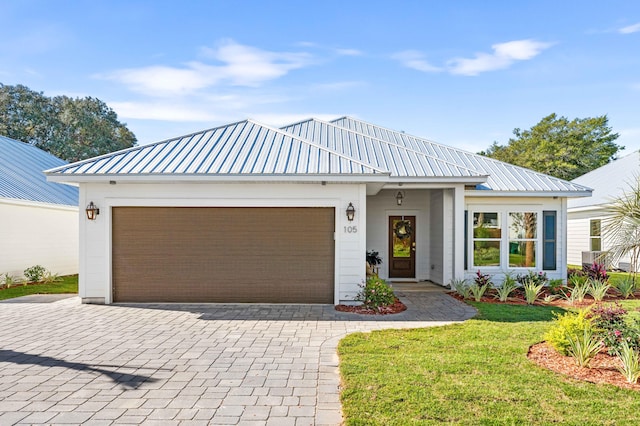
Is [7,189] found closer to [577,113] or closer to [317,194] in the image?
[317,194]

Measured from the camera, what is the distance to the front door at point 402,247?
14.0m

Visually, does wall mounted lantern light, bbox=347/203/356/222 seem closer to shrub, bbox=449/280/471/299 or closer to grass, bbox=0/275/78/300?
shrub, bbox=449/280/471/299

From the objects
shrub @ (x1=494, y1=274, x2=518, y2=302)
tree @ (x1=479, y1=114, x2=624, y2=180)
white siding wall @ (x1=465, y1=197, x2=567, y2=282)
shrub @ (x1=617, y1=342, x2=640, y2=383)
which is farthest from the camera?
tree @ (x1=479, y1=114, x2=624, y2=180)

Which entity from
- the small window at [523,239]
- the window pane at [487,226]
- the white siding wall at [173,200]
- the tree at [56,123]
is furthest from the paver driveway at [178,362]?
the tree at [56,123]

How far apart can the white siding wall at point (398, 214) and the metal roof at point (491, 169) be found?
157cm

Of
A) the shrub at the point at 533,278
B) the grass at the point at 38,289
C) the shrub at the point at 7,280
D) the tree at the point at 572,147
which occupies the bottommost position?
the grass at the point at 38,289

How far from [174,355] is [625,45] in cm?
1685

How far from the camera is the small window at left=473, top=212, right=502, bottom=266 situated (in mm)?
12141

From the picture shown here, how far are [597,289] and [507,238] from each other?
2621 millimetres

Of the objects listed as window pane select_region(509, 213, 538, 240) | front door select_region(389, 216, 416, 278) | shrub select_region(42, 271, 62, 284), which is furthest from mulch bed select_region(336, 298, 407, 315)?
shrub select_region(42, 271, 62, 284)

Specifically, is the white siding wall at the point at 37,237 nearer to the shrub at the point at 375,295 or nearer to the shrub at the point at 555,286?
the shrub at the point at 375,295

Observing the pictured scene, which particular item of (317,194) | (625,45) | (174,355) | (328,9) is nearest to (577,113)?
(625,45)

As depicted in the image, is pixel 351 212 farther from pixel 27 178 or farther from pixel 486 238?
pixel 27 178

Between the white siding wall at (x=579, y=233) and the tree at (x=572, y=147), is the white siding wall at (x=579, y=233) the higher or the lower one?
the lower one
